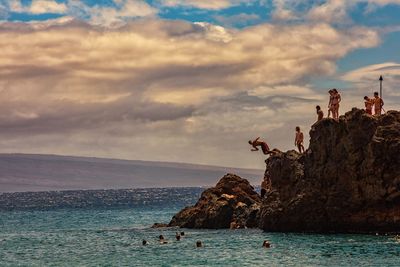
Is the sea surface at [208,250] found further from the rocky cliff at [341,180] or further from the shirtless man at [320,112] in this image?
the shirtless man at [320,112]

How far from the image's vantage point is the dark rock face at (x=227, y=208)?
256 ft

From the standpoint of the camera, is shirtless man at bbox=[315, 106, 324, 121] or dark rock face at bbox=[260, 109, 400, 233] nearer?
dark rock face at bbox=[260, 109, 400, 233]

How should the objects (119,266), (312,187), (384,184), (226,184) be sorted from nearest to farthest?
(119,266) < (384,184) < (312,187) < (226,184)

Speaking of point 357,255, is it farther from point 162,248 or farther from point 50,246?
point 50,246

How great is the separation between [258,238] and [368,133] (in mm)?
12578

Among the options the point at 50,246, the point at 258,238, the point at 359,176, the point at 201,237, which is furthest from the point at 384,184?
the point at 50,246

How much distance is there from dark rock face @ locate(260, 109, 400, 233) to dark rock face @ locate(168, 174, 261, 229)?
293 inches

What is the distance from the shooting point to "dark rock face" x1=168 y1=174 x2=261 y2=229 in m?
78.1

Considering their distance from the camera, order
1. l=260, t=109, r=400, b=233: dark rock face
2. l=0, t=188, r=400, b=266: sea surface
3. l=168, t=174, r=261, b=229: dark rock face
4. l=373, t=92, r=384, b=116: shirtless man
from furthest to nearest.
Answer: l=168, t=174, r=261, b=229: dark rock face, l=373, t=92, r=384, b=116: shirtless man, l=260, t=109, r=400, b=233: dark rock face, l=0, t=188, r=400, b=266: sea surface

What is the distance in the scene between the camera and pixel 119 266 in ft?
177

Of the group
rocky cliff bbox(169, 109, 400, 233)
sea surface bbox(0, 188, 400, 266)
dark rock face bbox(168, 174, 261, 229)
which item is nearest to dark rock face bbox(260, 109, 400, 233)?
rocky cliff bbox(169, 109, 400, 233)

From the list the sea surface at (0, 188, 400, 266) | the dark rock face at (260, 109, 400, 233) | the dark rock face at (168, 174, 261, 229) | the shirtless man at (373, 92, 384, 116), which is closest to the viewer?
the sea surface at (0, 188, 400, 266)

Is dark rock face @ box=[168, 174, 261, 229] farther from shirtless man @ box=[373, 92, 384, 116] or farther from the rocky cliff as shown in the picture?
shirtless man @ box=[373, 92, 384, 116]

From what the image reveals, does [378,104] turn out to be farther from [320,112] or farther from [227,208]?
[227,208]
